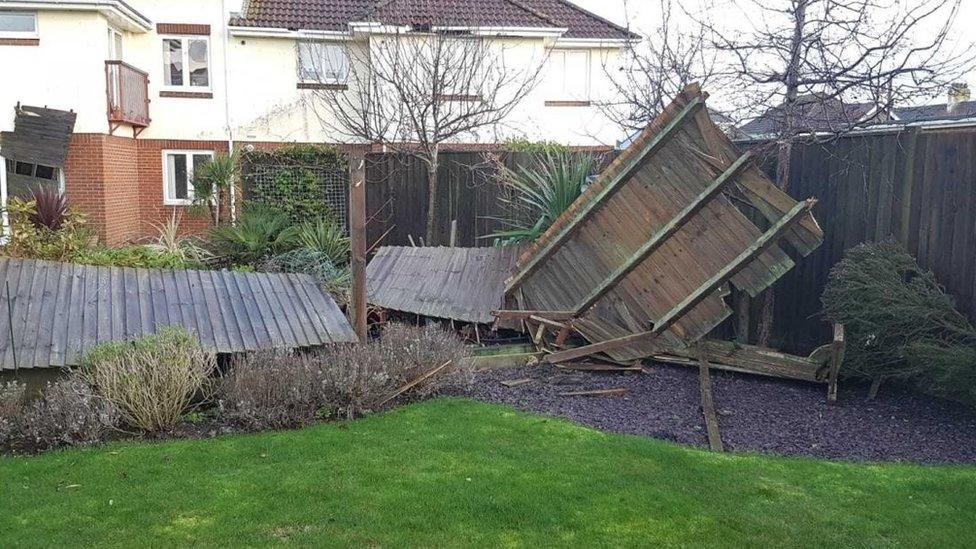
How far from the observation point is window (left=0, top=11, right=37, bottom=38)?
1914 cm

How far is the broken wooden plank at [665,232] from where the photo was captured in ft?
26.8

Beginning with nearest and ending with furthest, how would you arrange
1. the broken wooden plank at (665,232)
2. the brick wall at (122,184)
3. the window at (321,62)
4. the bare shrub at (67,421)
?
the bare shrub at (67,421)
the broken wooden plank at (665,232)
the brick wall at (122,184)
the window at (321,62)

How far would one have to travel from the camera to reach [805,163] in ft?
29.4

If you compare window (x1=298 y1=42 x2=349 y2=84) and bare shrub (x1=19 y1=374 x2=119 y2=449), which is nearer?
bare shrub (x1=19 y1=374 x2=119 y2=449)

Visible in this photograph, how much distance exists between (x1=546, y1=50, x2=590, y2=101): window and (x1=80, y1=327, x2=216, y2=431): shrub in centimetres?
1914

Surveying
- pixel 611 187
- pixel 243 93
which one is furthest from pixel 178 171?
pixel 611 187

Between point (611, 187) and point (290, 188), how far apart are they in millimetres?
8564

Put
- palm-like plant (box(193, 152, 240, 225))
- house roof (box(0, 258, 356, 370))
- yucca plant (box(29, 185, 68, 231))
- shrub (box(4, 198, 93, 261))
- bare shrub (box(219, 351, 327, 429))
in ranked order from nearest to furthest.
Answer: bare shrub (box(219, 351, 327, 429)), house roof (box(0, 258, 356, 370)), shrub (box(4, 198, 93, 261)), yucca plant (box(29, 185, 68, 231)), palm-like plant (box(193, 152, 240, 225))

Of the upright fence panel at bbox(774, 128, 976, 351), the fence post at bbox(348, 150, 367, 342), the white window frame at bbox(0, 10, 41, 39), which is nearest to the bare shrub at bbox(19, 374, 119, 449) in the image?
the fence post at bbox(348, 150, 367, 342)

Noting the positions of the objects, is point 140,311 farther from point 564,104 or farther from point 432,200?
point 564,104

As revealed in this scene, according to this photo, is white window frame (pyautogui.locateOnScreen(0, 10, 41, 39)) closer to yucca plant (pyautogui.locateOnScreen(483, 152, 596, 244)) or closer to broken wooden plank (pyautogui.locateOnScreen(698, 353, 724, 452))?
yucca plant (pyautogui.locateOnScreen(483, 152, 596, 244))

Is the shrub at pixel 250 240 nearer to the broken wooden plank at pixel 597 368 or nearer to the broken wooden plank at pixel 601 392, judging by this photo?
the broken wooden plank at pixel 597 368

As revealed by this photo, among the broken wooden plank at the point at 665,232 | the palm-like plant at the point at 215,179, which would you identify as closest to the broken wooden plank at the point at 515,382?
the broken wooden plank at the point at 665,232

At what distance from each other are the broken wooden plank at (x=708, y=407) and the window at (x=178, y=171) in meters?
17.7
